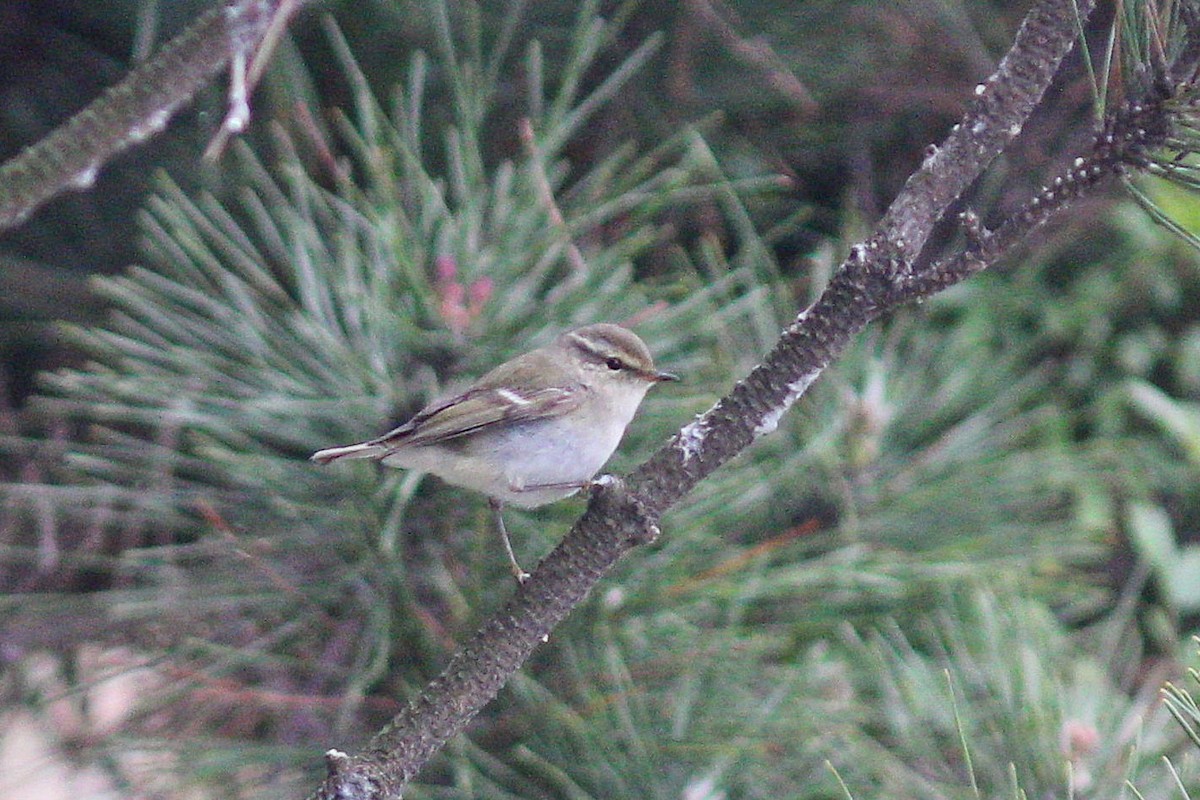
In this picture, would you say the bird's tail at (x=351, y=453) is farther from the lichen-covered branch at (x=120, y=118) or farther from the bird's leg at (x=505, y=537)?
the lichen-covered branch at (x=120, y=118)

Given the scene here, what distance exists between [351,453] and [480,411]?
8.6 inches

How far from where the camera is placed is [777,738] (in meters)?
1.12

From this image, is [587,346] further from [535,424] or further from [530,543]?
[530,543]

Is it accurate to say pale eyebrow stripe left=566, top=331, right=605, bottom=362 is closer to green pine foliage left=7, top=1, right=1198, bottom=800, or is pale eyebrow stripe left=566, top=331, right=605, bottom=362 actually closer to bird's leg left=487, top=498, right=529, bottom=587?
green pine foliage left=7, top=1, right=1198, bottom=800

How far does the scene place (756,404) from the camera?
719mm

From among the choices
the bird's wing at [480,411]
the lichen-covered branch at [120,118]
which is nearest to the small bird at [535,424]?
the bird's wing at [480,411]

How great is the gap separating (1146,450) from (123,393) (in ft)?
4.01

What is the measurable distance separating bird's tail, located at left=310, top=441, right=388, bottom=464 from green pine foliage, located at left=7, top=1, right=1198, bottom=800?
38mm

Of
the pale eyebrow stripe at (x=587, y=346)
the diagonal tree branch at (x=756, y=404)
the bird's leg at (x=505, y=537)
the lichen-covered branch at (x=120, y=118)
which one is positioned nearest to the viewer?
the diagonal tree branch at (x=756, y=404)

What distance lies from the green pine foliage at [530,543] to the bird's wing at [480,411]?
0.04 m

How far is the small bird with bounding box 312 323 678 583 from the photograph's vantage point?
1178 millimetres

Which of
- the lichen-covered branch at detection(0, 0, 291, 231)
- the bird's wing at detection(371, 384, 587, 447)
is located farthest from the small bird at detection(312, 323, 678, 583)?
the lichen-covered branch at detection(0, 0, 291, 231)

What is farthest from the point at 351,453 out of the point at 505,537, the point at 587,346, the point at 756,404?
the point at 756,404

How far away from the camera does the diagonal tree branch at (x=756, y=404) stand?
70cm
